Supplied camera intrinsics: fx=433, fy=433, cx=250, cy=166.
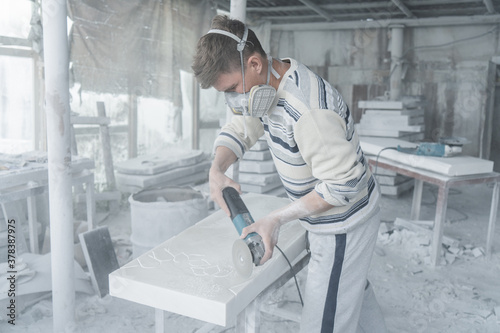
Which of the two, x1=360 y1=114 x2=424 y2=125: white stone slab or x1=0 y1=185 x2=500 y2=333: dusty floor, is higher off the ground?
x1=360 y1=114 x2=424 y2=125: white stone slab

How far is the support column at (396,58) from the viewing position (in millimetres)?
8227

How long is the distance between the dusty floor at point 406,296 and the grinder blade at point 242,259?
1.42 metres

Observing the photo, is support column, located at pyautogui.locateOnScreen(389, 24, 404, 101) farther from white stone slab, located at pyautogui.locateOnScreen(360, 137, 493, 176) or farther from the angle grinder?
the angle grinder

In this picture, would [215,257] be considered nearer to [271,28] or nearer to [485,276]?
[485,276]

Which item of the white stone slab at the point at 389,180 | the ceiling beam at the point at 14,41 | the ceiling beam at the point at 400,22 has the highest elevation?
the ceiling beam at the point at 400,22

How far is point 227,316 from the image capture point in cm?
153

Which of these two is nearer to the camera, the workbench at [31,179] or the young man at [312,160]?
the young man at [312,160]

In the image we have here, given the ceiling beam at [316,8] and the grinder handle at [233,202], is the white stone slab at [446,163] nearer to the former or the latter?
the grinder handle at [233,202]

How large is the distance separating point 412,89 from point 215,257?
7.84m

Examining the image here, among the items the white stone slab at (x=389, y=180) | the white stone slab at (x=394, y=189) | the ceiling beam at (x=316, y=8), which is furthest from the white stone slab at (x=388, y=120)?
the ceiling beam at (x=316, y=8)

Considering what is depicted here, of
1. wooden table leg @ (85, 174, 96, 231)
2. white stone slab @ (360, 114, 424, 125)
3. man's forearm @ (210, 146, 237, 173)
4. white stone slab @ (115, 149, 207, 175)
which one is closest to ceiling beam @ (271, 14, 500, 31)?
white stone slab @ (360, 114, 424, 125)

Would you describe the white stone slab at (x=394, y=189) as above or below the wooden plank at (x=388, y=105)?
below

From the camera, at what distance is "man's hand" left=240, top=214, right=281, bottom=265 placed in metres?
1.71

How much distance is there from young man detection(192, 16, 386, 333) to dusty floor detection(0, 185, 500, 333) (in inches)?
48.8
